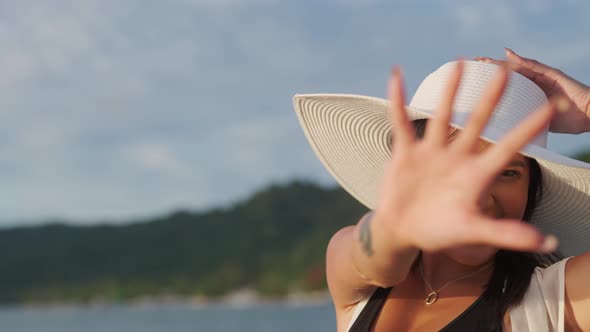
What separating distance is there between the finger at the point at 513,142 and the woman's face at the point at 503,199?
658mm

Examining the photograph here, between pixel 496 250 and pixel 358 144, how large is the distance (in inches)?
23.2

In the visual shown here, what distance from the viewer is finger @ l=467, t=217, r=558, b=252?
1297 millimetres

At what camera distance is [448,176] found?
149cm

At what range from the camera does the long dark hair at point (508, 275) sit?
225 centimetres

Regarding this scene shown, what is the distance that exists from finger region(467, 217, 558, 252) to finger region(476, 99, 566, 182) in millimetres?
91

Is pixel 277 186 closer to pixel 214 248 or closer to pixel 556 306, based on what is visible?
pixel 214 248

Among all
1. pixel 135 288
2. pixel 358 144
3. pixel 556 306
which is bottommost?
pixel 135 288

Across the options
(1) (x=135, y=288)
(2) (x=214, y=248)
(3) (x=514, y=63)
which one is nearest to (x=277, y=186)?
(2) (x=214, y=248)

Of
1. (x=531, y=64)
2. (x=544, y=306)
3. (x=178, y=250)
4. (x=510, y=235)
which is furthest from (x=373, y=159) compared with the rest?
(x=178, y=250)

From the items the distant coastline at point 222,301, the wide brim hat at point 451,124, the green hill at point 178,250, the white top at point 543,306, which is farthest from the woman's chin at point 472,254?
the green hill at point 178,250

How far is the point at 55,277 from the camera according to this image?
87.8m

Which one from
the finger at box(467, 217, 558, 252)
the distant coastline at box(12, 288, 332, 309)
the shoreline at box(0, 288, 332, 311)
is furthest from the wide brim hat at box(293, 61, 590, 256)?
the distant coastline at box(12, 288, 332, 309)

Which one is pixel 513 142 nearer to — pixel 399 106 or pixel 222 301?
pixel 399 106

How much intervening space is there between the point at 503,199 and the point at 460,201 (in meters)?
0.74
